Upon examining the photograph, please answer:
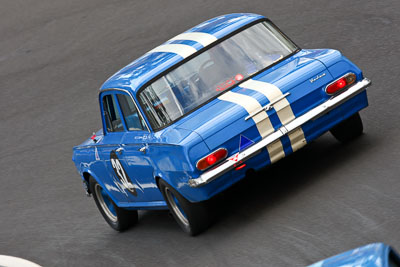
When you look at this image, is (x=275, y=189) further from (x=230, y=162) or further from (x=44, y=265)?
(x=44, y=265)

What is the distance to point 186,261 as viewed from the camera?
7555mm

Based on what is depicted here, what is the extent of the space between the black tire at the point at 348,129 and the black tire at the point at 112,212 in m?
2.61

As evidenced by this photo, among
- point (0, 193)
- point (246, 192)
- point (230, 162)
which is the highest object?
point (230, 162)

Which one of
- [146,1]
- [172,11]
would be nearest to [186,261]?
[172,11]

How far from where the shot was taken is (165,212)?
32.1ft

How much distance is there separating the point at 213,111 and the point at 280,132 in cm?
65

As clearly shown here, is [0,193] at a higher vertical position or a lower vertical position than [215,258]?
lower

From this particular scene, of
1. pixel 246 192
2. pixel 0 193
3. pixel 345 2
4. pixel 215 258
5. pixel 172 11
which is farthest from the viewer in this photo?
pixel 172 11

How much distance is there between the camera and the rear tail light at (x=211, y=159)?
7.25 meters

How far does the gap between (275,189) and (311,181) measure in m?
0.41

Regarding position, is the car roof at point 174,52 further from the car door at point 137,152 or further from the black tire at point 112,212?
the black tire at point 112,212

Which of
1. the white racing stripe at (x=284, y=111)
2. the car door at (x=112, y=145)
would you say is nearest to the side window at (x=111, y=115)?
the car door at (x=112, y=145)

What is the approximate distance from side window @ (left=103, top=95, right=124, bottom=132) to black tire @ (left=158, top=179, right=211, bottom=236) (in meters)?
1.05

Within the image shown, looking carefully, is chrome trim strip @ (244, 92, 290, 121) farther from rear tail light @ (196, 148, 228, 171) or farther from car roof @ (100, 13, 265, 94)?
car roof @ (100, 13, 265, 94)
